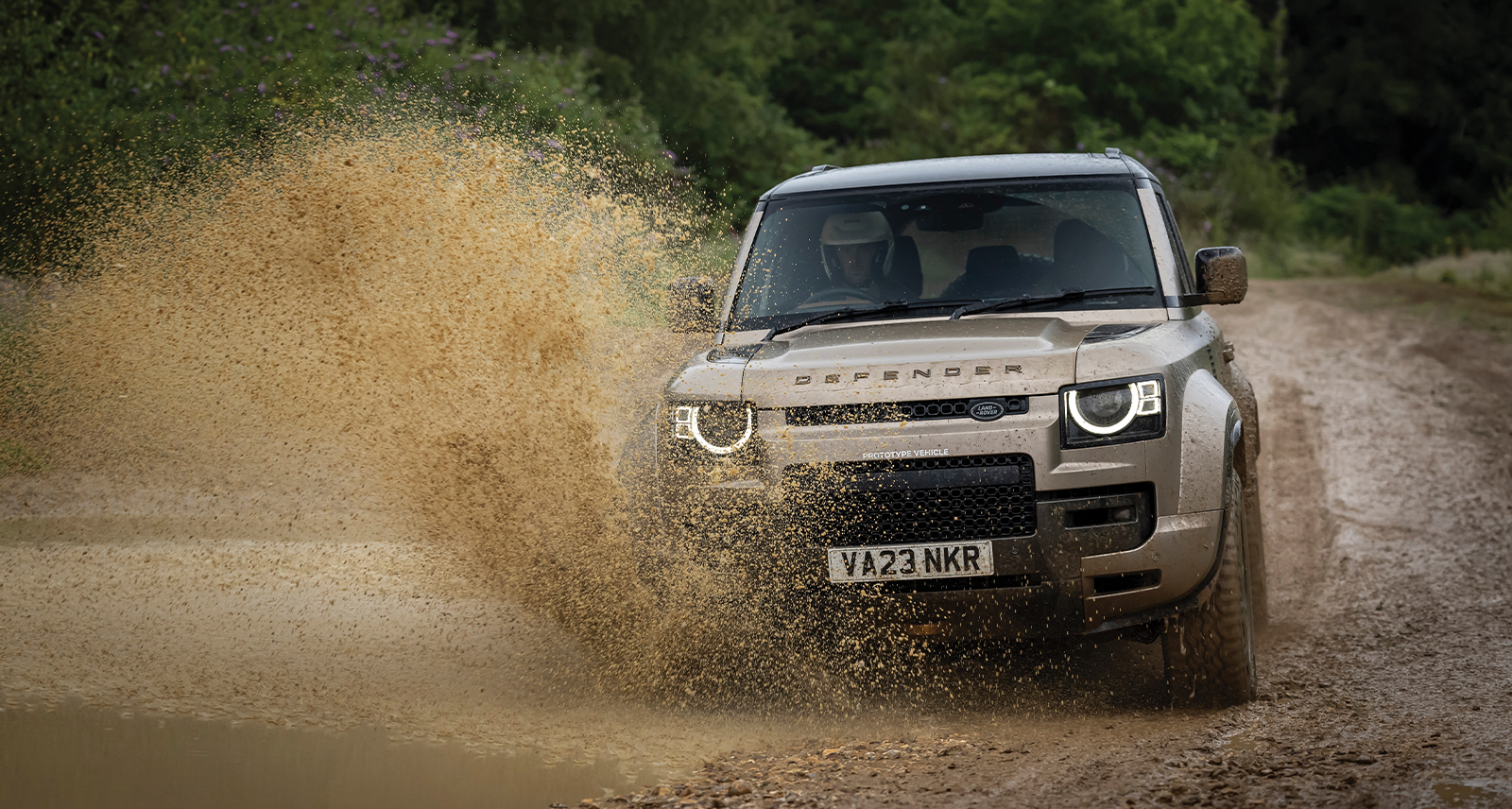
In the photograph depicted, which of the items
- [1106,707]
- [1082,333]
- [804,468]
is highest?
[1082,333]

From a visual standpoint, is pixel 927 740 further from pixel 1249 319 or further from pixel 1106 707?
pixel 1249 319

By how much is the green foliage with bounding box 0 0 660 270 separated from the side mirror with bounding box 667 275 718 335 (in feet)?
24.2

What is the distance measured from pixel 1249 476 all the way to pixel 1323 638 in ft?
2.39

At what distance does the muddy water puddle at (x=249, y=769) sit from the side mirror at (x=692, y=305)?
1.95 metres

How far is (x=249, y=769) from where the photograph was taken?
14.2 feet

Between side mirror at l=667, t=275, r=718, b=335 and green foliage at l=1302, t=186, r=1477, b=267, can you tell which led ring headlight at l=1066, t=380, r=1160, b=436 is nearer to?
side mirror at l=667, t=275, r=718, b=335

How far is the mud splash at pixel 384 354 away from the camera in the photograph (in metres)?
5.43

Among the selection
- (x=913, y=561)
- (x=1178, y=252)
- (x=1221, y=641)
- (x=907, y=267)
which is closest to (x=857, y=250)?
(x=907, y=267)

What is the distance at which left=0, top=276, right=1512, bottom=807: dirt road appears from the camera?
4020 mm

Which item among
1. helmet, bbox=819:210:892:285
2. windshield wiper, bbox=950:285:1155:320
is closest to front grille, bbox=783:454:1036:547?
windshield wiper, bbox=950:285:1155:320

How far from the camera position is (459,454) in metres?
5.98

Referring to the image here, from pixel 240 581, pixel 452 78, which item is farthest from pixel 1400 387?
pixel 240 581

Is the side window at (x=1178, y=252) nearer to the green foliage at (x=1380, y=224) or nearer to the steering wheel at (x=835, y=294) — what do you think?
the steering wheel at (x=835, y=294)

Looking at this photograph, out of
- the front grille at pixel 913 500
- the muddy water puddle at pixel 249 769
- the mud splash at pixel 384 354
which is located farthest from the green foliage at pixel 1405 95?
the muddy water puddle at pixel 249 769
